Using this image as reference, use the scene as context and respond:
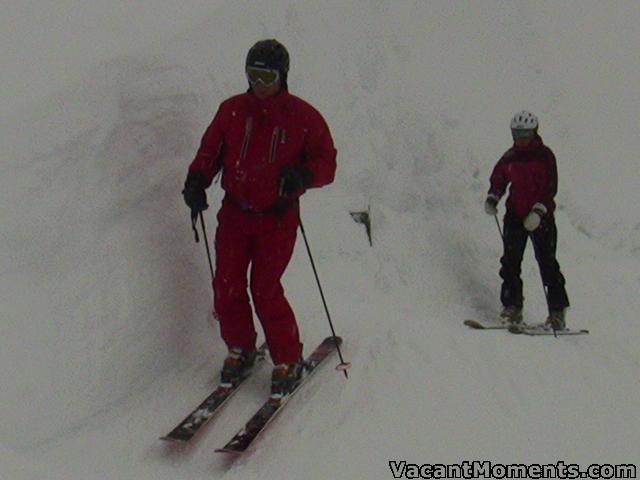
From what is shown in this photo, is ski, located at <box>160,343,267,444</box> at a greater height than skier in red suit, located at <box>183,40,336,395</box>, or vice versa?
skier in red suit, located at <box>183,40,336,395</box>

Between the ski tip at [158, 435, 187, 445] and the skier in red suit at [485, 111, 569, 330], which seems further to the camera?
the skier in red suit at [485, 111, 569, 330]

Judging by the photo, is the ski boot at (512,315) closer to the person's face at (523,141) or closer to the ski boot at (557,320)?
the ski boot at (557,320)

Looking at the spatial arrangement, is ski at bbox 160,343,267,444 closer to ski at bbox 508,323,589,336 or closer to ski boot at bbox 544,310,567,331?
ski at bbox 508,323,589,336

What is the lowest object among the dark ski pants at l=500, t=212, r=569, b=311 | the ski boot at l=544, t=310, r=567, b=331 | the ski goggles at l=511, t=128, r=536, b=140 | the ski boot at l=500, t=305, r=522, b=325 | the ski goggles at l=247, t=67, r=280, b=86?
the ski boot at l=544, t=310, r=567, b=331

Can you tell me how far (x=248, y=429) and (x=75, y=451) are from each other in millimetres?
1034

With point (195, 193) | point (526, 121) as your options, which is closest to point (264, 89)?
point (195, 193)

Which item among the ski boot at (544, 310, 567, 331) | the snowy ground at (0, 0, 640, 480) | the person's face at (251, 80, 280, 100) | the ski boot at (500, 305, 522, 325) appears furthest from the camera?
the ski boot at (500, 305, 522, 325)

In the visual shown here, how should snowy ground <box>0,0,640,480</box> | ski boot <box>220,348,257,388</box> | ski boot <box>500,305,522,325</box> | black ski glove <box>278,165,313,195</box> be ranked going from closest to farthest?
1. snowy ground <box>0,0,640,480</box>
2. black ski glove <box>278,165,313,195</box>
3. ski boot <box>220,348,257,388</box>
4. ski boot <box>500,305,522,325</box>

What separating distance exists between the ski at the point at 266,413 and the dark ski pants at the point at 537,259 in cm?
331

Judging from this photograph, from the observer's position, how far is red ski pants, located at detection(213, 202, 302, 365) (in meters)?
5.11

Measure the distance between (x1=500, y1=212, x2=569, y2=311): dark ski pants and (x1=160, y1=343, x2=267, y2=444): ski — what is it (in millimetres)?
4000

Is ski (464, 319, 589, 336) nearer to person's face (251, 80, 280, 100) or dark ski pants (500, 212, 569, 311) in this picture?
dark ski pants (500, 212, 569, 311)

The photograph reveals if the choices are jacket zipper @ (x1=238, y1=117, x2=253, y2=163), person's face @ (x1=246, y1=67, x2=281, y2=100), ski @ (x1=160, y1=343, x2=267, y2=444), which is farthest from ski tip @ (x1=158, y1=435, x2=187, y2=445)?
person's face @ (x1=246, y1=67, x2=281, y2=100)

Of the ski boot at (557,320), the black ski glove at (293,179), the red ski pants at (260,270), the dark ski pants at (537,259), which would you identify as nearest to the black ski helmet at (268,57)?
the black ski glove at (293,179)
